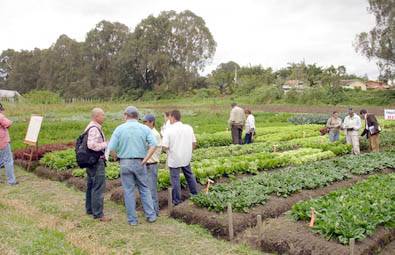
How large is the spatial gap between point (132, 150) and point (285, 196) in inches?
132

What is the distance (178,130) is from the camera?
8.55 meters

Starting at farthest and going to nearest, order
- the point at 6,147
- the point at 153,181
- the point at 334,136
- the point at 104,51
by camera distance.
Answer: the point at 104,51 < the point at 334,136 < the point at 6,147 < the point at 153,181

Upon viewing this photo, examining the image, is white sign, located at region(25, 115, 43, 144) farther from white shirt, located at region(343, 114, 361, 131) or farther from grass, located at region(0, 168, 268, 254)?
white shirt, located at region(343, 114, 361, 131)

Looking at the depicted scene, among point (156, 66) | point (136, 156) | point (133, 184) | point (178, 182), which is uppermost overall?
point (156, 66)

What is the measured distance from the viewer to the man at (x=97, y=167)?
25.4 ft

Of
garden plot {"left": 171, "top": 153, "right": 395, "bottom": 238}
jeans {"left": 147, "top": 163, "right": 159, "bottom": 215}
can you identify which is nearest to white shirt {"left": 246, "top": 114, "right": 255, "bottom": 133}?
garden plot {"left": 171, "top": 153, "right": 395, "bottom": 238}

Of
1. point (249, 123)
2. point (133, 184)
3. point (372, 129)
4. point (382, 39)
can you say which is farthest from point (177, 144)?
point (382, 39)

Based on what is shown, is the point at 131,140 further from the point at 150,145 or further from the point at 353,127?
the point at 353,127

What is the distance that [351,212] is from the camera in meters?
6.73

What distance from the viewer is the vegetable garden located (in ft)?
21.3

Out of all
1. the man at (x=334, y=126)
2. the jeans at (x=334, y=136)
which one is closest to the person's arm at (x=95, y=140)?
the man at (x=334, y=126)

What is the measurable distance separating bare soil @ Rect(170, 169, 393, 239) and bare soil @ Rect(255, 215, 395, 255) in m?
0.46

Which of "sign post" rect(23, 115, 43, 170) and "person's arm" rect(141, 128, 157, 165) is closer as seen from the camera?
"person's arm" rect(141, 128, 157, 165)

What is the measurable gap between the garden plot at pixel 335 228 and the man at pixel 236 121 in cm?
931
